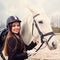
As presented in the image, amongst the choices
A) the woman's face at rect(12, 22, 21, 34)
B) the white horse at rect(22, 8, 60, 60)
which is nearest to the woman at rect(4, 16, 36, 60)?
the woman's face at rect(12, 22, 21, 34)

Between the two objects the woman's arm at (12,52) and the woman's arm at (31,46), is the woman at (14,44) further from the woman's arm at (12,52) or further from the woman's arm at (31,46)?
the woman's arm at (31,46)

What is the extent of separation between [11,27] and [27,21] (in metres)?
0.65

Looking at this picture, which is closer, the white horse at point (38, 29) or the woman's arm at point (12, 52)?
the woman's arm at point (12, 52)

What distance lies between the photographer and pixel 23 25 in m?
5.22

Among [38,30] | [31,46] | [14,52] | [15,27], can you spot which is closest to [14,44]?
[14,52]

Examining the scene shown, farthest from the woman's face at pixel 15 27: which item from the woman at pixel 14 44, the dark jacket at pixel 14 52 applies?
the dark jacket at pixel 14 52

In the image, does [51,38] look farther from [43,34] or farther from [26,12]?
[26,12]

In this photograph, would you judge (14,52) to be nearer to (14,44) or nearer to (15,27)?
(14,44)

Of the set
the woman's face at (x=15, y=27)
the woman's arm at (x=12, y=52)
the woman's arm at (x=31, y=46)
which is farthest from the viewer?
the woman's arm at (x=31, y=46)

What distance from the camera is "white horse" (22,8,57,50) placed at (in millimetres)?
5082

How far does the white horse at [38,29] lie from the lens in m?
5.08

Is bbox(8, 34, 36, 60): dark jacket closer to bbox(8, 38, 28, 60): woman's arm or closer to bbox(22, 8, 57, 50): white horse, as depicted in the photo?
bbox(8, 38, 28, 60): woman's arm

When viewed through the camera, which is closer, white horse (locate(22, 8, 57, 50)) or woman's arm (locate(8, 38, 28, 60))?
woman's arm (locate(8, 38, 28, 60))

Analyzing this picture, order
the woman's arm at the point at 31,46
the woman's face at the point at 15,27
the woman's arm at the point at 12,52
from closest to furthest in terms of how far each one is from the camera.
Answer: the woman's arm at the point at 12,52 < the woman's face at the point at 15,27 < the woman's arm at the point at 31,46
